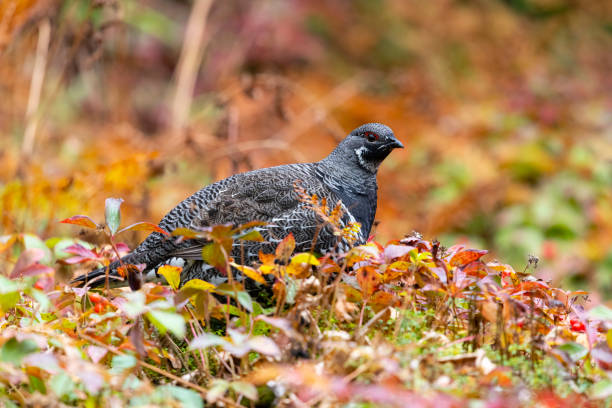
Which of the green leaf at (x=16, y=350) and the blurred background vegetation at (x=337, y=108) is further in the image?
the blurred background vegetation at (x=337, y=108)

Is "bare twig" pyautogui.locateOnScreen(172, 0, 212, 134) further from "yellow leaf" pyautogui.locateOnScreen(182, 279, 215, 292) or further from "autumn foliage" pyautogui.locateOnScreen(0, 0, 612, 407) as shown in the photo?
"yellow leaf" pyautogui.locateOnScreen(182, 279, 215, 292)

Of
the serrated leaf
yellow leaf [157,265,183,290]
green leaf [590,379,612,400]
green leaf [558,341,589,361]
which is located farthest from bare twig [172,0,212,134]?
green leaf [590,379,612,400]

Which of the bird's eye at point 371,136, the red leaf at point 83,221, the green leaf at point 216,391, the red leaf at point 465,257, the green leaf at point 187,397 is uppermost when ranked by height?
the bird's eye at point 371,136

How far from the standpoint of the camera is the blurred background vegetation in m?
5.61

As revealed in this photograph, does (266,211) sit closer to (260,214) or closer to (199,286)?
(260,214)

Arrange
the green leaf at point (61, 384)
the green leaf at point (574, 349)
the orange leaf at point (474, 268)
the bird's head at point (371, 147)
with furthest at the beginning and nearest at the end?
the bird's head at point (371, 147) → the orange leaf at point (474, 268) → the green leaf at point (574, 349) → the green leaf at point (61, 384)

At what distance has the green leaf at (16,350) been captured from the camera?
2033 mm

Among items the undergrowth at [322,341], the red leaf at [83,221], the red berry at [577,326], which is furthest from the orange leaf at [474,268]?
the red leaf at [83,221]

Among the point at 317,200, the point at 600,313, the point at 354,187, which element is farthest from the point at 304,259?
the point at 354,187

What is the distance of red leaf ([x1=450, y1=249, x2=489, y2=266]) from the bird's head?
1.38 metres

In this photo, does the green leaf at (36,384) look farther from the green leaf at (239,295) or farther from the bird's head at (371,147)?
the bird's head at (371,147)

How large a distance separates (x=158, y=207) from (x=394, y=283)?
14.6ft

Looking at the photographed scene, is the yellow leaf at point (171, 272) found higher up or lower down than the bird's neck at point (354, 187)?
lower down

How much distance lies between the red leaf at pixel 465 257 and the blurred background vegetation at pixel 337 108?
2.33 metres
